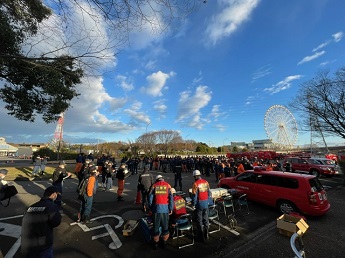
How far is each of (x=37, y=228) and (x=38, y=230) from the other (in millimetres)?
36

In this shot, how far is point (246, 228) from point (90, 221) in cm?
517

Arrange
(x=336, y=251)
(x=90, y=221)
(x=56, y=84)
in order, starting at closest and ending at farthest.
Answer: (x=336, y=251) < (x=90, y=221) < (x=56, y=84)

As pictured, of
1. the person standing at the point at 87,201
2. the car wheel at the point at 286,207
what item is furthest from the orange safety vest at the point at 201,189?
the car wheel at the point at 286,207

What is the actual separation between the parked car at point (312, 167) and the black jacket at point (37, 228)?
810 inches

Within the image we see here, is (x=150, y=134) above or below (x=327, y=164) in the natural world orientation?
above

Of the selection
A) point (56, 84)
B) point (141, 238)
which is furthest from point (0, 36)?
point (141, 238)

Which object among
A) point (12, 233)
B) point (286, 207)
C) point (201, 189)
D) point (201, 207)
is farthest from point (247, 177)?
point (12, 233)

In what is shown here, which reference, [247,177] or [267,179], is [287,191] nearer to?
[267,179]

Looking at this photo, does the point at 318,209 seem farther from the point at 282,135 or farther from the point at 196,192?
the point at 282,135

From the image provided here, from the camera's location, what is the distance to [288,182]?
7551 mm

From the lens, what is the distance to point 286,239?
5.50m

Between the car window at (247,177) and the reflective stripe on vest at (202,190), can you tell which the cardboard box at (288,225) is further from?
the car window at (247,177)

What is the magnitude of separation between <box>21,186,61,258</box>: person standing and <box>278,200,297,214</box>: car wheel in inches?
301

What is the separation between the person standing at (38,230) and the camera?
310 centimetres
